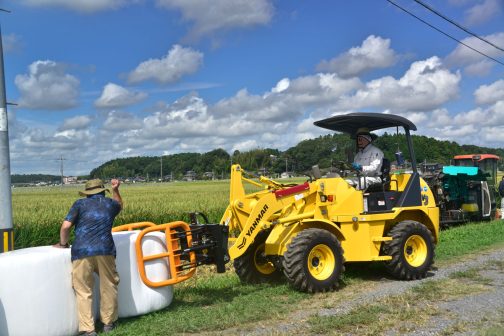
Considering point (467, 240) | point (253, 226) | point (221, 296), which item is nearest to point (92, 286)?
point (221, 296)

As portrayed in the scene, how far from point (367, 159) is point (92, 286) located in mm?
5049

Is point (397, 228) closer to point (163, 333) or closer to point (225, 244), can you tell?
point (225, 244)

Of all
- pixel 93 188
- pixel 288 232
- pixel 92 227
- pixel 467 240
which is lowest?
pixel 467 240

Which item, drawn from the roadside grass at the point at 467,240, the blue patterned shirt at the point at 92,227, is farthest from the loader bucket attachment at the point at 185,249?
the roadside grass at the point at 467,240

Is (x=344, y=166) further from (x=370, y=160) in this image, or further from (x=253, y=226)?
(x=253, y=226)

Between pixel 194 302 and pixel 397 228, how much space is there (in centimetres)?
339

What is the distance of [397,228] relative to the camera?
331 inches

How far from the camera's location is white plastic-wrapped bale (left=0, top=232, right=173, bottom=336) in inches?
214

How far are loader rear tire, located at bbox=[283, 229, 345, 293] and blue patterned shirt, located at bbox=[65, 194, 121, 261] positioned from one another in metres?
2.46

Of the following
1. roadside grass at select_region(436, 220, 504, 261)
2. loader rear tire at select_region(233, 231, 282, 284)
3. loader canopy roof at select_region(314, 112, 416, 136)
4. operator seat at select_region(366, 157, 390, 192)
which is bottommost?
roadside grass at select_region(436, 220, 504, 261)

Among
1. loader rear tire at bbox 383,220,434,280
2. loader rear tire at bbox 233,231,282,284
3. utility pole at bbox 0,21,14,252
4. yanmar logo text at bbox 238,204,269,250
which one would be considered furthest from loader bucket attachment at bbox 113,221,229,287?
loader rear tire at bbox 383,220,434,280

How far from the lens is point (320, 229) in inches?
304

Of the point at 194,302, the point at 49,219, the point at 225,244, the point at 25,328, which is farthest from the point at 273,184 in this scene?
the point at 49,219

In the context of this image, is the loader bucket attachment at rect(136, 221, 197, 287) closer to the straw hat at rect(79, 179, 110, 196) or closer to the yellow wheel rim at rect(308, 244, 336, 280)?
the straw hat at rect(79, 179, 110, 196)
